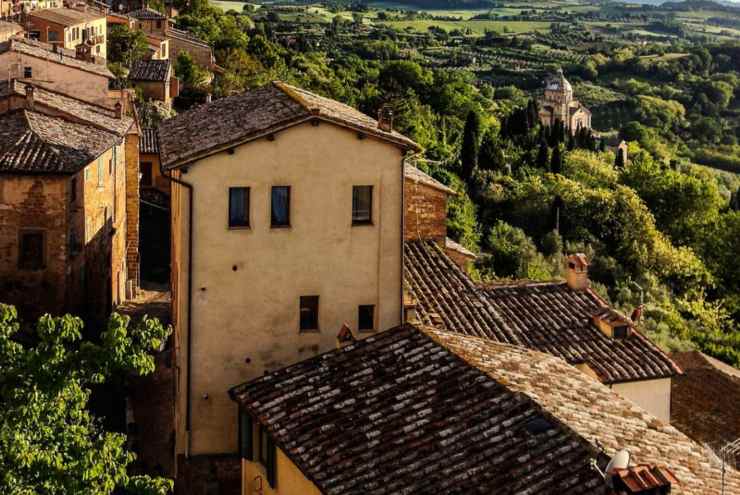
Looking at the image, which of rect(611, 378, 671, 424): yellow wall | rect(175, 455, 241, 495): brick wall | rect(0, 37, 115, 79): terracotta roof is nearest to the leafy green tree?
rect(175, 455, 241, 495): brick wall

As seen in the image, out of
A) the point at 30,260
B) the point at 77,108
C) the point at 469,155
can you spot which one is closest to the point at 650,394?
the point at 30,260

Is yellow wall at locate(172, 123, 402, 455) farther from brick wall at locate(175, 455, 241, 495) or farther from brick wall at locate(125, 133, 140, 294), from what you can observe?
brick wall at locate(125, 133, 140, 294)

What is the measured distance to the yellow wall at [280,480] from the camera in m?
13.6

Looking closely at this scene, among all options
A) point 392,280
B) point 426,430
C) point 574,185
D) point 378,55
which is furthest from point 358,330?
point 378,55

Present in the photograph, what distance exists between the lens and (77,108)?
29812 mm

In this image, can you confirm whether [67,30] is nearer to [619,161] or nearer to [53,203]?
[53,203]

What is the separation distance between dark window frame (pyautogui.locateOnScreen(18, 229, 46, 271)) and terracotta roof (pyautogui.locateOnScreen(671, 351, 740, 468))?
13699mm

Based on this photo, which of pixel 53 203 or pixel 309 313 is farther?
pixel 53 203

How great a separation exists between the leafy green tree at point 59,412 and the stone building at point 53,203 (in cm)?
1173

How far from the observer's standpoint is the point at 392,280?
1708 cm

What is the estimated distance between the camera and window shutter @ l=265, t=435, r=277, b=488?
47.5 feet

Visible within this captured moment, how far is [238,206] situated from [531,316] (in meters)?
6.93

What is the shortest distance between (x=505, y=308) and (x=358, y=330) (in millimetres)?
4748

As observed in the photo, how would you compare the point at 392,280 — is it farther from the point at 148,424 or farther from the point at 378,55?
Result: the point at 378,55
